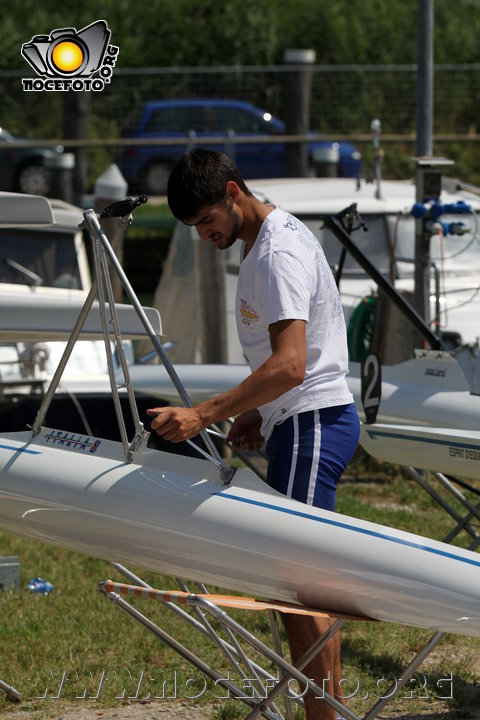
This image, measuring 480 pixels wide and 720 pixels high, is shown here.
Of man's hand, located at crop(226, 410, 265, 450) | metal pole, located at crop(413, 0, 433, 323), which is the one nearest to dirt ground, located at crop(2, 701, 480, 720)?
man's hand, located at crop(226, 410, 265, 450)

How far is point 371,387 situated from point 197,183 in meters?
2.10

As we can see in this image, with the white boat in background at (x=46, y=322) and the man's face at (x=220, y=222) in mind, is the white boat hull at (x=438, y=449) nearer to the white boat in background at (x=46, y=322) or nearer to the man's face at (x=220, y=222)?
the white boat in background at (x=46, y=322)

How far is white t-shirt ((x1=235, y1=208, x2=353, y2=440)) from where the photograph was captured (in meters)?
3.14

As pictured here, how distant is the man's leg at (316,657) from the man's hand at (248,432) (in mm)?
624

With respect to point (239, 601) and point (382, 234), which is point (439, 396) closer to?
point (239, 601)

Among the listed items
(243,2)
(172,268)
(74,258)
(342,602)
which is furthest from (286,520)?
(243,2)

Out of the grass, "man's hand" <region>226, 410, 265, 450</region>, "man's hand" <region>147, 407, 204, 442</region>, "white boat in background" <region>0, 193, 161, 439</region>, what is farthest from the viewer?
"white boat in background" <region>0, 193, 161, 439</region>

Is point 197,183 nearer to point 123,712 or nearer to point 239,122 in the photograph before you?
point 123,712

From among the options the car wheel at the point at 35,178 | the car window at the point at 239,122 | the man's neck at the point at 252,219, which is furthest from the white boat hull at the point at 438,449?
the car wheel at the point at 35,178

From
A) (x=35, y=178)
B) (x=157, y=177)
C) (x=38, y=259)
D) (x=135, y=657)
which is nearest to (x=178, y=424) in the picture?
(x=135, y=657)

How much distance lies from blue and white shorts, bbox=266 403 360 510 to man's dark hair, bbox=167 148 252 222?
26.5 inches

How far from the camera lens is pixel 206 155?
3.26 metres

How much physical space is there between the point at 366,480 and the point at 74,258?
9.03ft

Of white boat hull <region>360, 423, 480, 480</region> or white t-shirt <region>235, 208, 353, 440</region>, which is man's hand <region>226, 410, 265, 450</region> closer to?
white t-shirt <region>235, 208, 353, 440</region>
